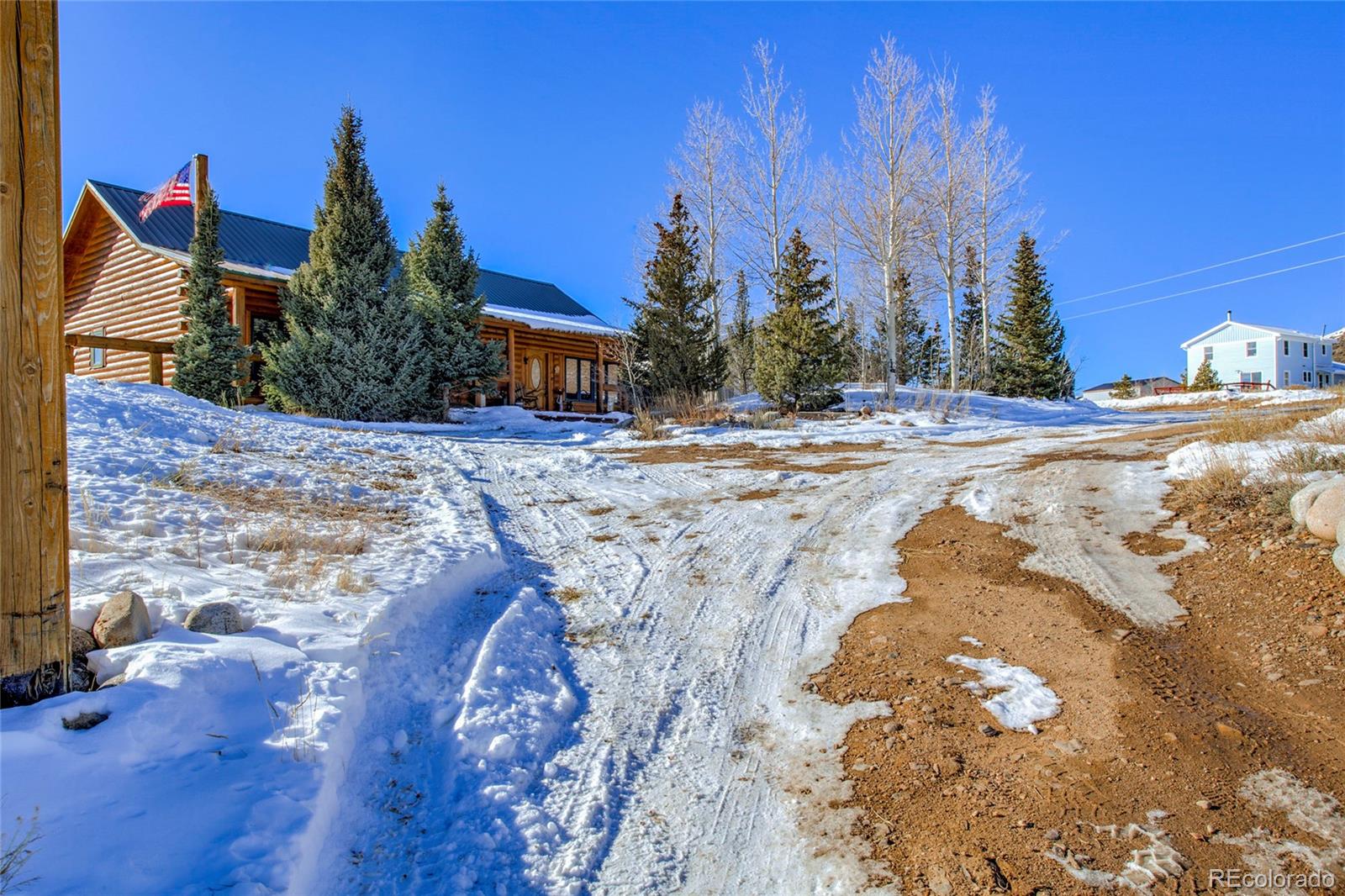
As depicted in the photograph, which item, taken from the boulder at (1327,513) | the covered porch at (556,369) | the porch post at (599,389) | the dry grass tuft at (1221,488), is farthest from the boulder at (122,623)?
the porch post at (599,389)

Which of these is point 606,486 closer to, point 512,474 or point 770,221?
point 512,474

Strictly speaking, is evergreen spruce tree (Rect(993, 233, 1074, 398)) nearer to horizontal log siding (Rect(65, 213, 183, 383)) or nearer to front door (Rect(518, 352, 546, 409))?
front door (Rect(518, 352, 546, 409))

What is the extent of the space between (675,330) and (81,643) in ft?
53.5

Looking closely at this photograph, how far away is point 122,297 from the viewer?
18.2 m

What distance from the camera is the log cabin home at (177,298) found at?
16422mm

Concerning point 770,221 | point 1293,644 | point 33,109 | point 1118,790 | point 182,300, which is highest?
point 770,221

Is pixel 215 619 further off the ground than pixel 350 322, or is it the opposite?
pixel 350 322

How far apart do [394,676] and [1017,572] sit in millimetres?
3650

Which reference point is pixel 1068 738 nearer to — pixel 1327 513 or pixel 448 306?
pixel 1327 513

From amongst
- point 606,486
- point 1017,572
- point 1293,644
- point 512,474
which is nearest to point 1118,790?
point 1293,644

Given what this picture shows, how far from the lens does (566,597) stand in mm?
4309

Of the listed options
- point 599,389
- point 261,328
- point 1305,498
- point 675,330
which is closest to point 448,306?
point 261,328

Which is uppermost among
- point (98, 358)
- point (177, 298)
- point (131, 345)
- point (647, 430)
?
point (177, 298)

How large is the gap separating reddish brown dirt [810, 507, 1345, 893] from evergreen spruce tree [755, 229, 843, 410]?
12963 mm
